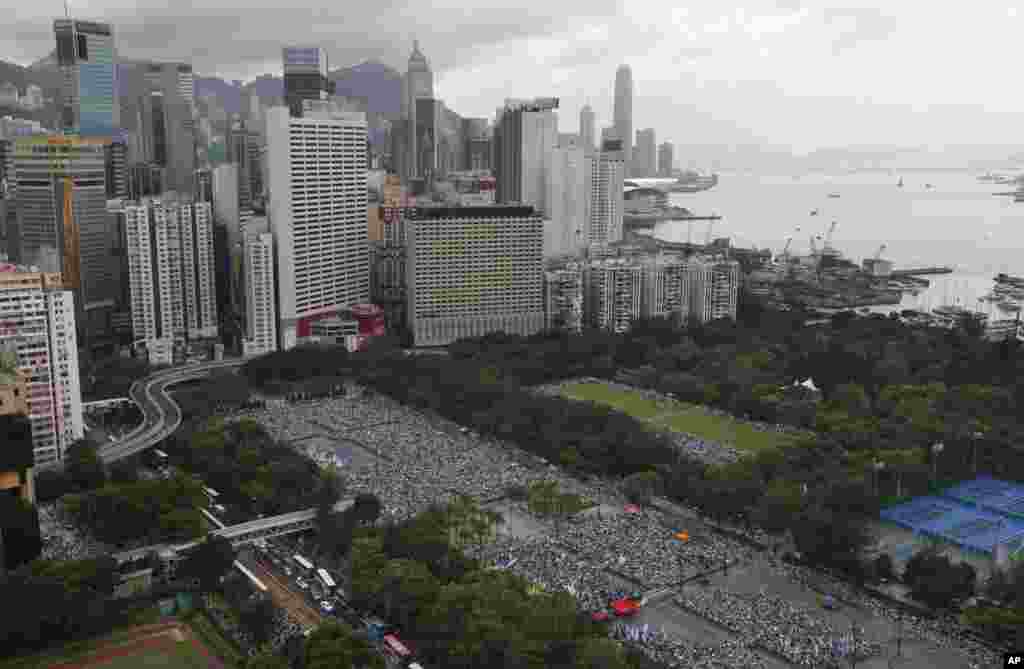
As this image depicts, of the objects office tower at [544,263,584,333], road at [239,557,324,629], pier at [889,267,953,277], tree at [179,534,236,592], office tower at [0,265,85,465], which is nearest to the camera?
road at [239,557,324,629]

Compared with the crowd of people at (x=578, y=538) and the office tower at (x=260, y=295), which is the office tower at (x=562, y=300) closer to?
the office tower at (x=260, y=295)

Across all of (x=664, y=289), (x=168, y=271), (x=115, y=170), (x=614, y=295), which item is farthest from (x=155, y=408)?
(x=115, y=170)

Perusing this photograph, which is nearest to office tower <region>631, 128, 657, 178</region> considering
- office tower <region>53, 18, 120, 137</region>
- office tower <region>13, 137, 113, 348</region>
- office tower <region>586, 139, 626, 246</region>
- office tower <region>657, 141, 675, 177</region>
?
office tower <region>657, 141, 675, 177</region>

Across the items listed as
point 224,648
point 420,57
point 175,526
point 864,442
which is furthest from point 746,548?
point 420,57

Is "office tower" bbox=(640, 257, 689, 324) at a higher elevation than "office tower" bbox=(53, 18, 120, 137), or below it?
below

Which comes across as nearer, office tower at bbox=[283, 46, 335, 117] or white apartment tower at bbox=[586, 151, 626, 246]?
office tower at bbox=[283, 46, 335, 117]

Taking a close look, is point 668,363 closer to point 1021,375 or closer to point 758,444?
point 758,444

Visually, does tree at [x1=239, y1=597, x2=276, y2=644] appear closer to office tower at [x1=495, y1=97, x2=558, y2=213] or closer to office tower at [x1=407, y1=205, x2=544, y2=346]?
office tower at [x1=407, y1=205, x2=544, y2=346]
